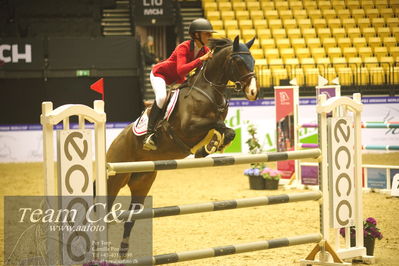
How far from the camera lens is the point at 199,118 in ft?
15.5

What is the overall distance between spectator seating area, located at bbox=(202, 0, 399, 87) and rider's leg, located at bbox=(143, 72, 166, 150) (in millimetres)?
8945

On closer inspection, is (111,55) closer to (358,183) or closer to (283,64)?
(283,64)

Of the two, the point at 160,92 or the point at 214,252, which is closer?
the point at 214,252

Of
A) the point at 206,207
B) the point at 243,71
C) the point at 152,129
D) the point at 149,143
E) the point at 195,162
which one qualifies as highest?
the point at 243,71

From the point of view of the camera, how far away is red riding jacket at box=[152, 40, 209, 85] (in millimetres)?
4781

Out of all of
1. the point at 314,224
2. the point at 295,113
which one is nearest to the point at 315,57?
the point at 295,113

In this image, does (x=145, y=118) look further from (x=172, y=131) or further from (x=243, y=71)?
(x=243, y=71)

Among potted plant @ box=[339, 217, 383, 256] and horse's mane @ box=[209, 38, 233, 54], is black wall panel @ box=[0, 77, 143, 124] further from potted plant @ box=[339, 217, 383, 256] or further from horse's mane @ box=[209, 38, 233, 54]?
potted plant @ box=[339, 217, 383, 256]

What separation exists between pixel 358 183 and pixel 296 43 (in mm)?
11481

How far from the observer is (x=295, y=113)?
8.93 metres

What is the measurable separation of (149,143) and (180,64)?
647mm

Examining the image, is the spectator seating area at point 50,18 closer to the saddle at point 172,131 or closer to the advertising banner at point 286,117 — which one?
the advertising banner at point 286,117

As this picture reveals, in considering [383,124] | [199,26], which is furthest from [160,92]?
[383,124]

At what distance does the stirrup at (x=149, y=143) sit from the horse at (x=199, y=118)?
0.06m
